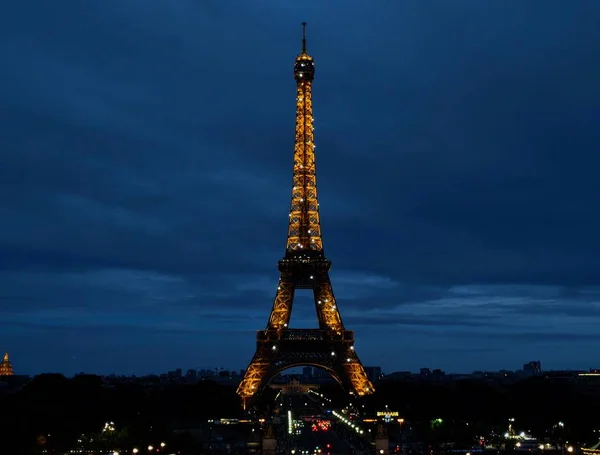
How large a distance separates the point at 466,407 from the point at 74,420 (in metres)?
41.7

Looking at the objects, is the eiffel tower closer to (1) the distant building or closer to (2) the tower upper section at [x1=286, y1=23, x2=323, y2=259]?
(2) the tower upper section at [x1=286, y1=23, x2=323, y2=259]

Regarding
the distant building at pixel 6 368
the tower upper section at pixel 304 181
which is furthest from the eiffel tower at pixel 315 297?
the distant building at pixel 6 368

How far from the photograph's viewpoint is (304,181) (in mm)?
86125

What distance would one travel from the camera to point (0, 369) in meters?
183

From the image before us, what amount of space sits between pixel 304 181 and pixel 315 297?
40.4 feet

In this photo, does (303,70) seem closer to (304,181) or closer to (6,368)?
(304,181)

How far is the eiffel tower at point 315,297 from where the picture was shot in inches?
3351

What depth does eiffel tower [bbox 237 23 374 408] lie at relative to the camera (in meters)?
85.1

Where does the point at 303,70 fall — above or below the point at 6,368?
above

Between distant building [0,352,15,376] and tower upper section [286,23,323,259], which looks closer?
tower upper section [286,23,323,259]

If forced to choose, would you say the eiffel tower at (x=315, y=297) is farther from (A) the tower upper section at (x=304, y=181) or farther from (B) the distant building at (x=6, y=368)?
(B) the distant building at (x=6, y=368)

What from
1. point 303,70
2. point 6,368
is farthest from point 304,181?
point 6,368

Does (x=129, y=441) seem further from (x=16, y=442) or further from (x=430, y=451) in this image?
(x=430, y=451)

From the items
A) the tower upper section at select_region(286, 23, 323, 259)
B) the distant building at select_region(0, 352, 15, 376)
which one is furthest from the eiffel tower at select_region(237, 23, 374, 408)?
the distant building at select_region(0, 352, 15, 376)
